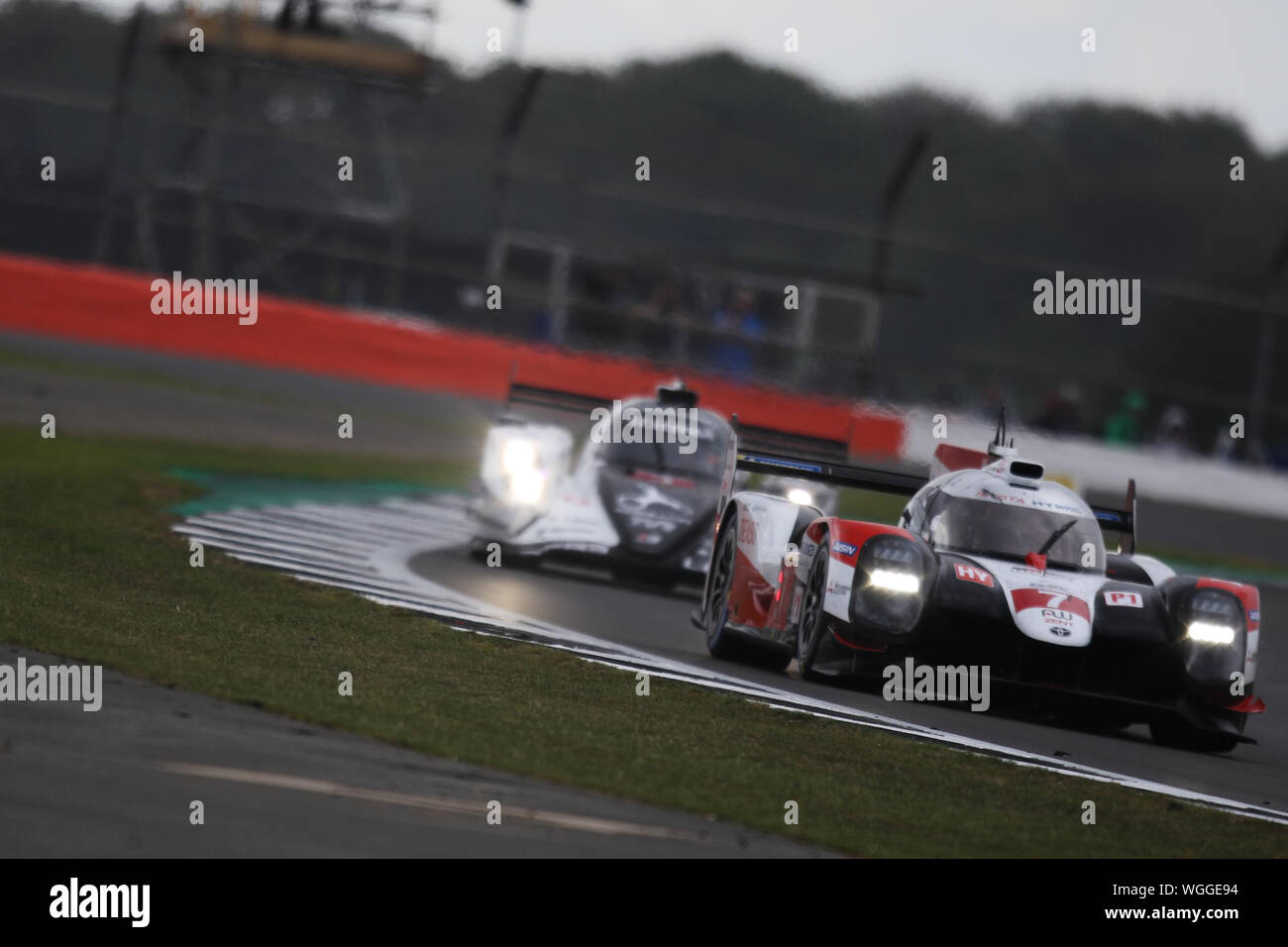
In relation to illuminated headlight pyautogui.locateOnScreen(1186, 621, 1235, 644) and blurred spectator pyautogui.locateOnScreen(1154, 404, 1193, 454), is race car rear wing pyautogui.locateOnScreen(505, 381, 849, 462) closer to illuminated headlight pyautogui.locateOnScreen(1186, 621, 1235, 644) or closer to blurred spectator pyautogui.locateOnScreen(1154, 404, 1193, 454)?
illuminated headlight pyautogui.locateOnScreen(1186, 621, 1235, 644)

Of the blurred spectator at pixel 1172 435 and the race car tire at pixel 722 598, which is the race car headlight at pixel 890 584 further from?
the blurred spectator at pixel 1172 435

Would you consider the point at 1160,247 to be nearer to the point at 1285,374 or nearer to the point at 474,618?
the point at 1285,374

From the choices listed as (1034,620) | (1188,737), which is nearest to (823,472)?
(1034,620)

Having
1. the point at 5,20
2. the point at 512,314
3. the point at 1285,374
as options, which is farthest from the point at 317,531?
the point at 1285,374

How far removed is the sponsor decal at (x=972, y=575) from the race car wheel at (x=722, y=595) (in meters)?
1.51

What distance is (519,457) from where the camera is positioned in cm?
1420

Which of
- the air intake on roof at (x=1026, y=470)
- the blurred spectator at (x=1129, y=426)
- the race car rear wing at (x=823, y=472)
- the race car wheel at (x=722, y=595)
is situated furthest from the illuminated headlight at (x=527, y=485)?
the blurred spectator at (x=1129, y=426)

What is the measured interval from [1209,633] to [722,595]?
2.67m

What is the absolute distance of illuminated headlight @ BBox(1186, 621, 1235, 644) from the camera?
895cm

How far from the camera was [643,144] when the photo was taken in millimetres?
42844

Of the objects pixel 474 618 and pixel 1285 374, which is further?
pixel 1285 374

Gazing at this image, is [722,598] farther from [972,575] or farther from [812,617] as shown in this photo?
[972,575]
